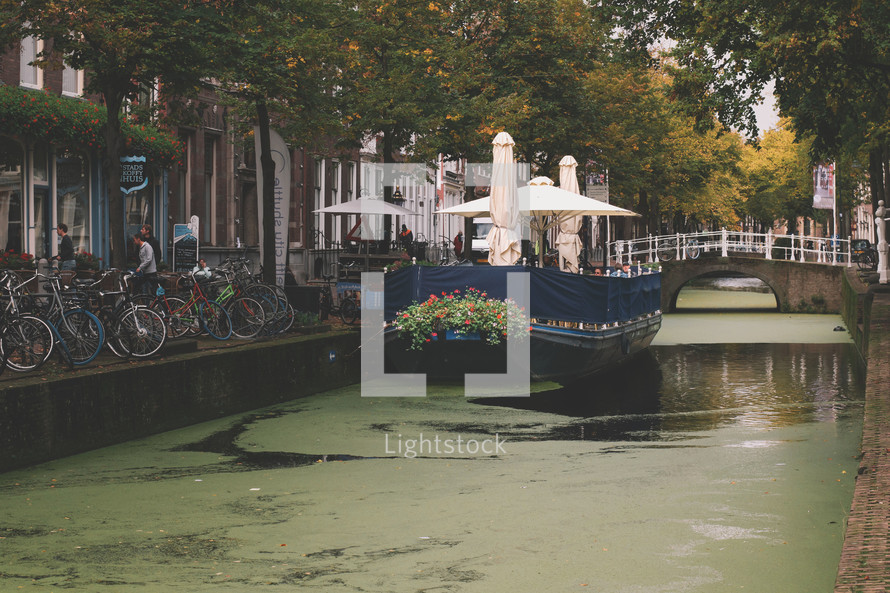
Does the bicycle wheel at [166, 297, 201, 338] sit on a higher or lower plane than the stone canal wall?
higher

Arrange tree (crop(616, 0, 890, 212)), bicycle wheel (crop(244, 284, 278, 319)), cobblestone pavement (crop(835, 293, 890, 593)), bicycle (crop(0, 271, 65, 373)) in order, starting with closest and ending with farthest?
cobblestone pavement (crop(835, 293, 890, 593)), bicycle (crop(0, 271, 65, 373)), tree (crop(616, 0, 890, 212)), bicycle wheel (crop(244, 284, 278, 319))

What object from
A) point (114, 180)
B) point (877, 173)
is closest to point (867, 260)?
point (877, 173)

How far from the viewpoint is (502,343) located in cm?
1844

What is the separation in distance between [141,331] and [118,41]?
3.55 meters

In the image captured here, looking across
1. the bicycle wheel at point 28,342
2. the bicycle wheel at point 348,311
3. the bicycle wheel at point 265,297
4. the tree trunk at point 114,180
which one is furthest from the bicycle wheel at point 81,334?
the bicycle wheel at point 348,311

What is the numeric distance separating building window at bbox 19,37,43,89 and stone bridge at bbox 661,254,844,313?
23552 mm

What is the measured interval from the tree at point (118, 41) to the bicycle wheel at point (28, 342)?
3.33 m

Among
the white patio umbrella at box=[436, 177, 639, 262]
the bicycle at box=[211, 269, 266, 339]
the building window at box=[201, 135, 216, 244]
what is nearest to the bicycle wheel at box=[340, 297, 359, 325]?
the white patio umbrella at box=[436, 177, 639, 262]

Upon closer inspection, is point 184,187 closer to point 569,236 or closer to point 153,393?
point 569,236

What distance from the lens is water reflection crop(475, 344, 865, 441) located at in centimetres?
1476

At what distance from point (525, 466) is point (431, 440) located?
1.94m

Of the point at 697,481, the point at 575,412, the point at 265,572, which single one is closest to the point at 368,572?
the point at 265,572

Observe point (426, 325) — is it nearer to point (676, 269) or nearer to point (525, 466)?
point (525, 466)

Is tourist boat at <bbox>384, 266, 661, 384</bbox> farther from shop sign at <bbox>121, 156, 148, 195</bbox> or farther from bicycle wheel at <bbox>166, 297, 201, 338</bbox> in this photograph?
shop sign at <bbox>121, 156, 148, 195</bbox>
